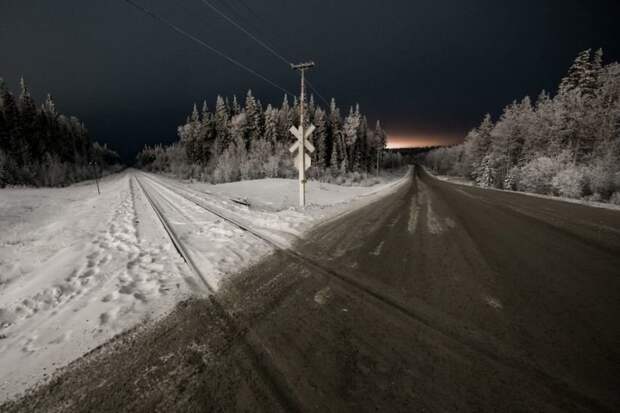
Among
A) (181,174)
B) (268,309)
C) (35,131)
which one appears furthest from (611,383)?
(35,131)

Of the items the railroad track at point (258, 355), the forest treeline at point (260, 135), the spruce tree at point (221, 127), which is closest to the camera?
the railroad track at point (258, 355)

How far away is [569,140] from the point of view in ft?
103

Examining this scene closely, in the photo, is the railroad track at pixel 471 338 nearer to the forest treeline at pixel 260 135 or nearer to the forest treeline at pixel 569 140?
the forest treeline at pixel 569 140

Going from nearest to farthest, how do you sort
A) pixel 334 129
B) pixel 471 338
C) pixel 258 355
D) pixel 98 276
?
1. pixel 258 355
2. pixel 471 338
3. pixel 98 276
4. pixel 334 129

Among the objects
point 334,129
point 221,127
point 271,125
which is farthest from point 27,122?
point 334,129

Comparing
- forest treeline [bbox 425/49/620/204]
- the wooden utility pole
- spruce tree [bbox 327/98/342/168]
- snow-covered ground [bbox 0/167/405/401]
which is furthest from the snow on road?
spruce tree [bbox 327/98/342/168]

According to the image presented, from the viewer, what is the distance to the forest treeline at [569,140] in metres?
18.6

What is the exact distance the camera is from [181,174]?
5447cm

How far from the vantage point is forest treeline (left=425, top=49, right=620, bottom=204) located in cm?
1856

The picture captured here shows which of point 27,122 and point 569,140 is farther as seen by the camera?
point 27,122

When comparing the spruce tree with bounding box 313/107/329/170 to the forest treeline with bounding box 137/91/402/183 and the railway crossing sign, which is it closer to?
the forest treeline with bounding box 137/91/402/183

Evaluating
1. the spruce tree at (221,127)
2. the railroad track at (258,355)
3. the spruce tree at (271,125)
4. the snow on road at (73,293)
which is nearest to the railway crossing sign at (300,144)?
the snow on road at (73,293)

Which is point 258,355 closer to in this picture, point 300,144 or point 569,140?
point 300,144

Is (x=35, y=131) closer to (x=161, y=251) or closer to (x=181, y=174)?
(x=181, y=174)
